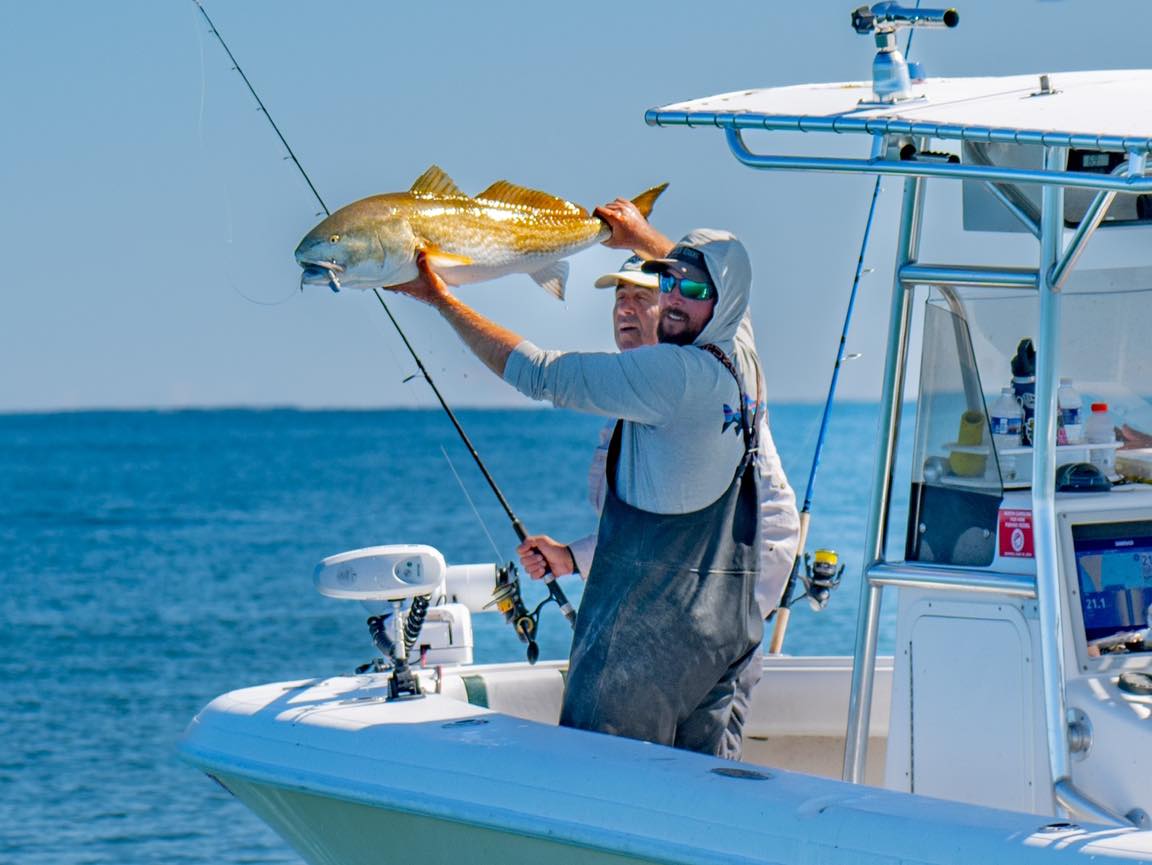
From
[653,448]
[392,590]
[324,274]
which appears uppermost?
[324,274]

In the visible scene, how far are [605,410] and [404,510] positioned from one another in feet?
130

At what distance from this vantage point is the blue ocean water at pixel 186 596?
11.3 m

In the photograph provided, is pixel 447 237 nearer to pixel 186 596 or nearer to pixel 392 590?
pixel 392 590

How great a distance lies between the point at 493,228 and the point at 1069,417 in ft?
4.76

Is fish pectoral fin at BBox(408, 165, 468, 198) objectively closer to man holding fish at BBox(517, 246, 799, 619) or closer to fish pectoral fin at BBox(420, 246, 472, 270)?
fish pectoral fin at BBox(420, 246, 472, 270)

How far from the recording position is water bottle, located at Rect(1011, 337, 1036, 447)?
14.4ft

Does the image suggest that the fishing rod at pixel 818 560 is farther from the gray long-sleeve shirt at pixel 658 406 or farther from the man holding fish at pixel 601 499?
the gray long-sleeve shirt at pixel 658 406

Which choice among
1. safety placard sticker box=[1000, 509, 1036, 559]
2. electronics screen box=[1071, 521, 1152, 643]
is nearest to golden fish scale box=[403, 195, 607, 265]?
safety placard sticker box=[1000, 509, 1036, 559]

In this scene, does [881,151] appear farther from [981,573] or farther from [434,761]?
[434,761]

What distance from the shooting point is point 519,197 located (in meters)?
4.30

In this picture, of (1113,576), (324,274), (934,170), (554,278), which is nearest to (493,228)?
(554,278)

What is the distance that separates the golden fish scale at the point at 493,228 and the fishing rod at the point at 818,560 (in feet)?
3.09

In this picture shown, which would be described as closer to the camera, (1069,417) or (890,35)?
(890,35)

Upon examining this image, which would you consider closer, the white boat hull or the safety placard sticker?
the white boat hull
